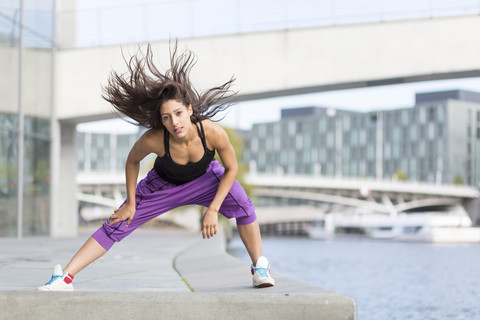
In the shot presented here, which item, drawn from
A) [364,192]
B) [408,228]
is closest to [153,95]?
[408,228]

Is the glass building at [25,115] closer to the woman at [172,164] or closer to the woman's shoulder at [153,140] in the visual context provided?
the woman at [172,164]

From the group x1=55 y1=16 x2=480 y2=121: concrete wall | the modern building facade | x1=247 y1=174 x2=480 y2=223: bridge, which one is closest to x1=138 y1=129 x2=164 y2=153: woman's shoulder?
x1=55 y1=16 x2=480 y2=121: concrete wall

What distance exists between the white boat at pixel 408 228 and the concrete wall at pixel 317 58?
131ft

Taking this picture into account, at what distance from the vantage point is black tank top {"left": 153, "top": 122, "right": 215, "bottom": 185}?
176 inches

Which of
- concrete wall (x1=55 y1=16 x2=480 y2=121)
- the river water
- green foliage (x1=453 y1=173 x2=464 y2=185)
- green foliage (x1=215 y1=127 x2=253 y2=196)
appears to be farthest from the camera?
green foliage (x1=453 y1=173 x2=464 y2=185)

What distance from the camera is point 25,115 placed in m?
17.4

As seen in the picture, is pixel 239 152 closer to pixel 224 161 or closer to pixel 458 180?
pixel 224 161

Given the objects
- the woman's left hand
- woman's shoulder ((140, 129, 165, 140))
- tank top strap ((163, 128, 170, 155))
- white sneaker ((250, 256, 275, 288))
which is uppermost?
woman's shoulder ((140, 129, 165, 140))

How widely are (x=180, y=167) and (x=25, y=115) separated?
13695 millimetres

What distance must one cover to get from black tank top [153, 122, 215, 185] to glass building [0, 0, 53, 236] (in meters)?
12.1

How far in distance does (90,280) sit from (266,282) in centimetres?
173

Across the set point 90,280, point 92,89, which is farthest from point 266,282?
point 92,89

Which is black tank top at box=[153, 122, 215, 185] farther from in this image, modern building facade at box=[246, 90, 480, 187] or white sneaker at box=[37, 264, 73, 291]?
modern building facade at box=[246, 90, 480, 187]

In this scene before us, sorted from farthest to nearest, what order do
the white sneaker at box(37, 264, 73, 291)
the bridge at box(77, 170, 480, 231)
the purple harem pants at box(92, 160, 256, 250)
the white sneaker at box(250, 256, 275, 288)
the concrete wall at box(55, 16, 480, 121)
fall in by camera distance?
1. the bridge at box(77, 170, 480, 231)
2. the concrete wall at box(55, 16, 480, 121)
3. the white sneaker at box(250, 256, 275, 288)
4. the purple harem pants at box(92, 160, 256, 250)
5. the white sneaker at box(37, 264, 73, 291)
